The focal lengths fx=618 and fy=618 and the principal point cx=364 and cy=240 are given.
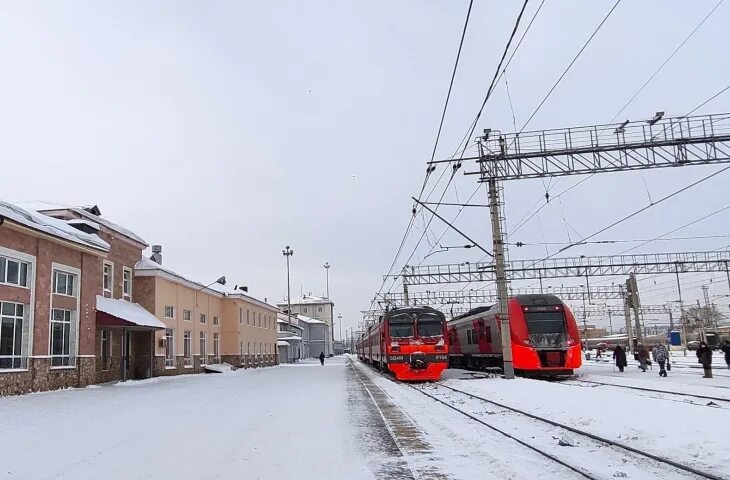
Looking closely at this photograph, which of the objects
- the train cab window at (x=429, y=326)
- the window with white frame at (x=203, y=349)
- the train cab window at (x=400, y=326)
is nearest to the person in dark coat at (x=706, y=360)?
the train cab window at (x=429, y=326)

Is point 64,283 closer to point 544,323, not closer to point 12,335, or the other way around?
point 12,335

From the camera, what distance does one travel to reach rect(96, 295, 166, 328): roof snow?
28312 millimetres

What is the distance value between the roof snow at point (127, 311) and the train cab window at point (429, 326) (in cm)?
1302

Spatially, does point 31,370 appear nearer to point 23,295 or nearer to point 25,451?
point 23,295

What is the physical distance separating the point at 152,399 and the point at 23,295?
6.53 meters

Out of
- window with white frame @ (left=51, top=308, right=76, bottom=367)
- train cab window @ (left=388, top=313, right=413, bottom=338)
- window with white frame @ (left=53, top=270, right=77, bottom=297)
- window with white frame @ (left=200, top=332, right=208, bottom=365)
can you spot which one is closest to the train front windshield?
train cab window @ (left=388, top=313, right=413, bottom=338)

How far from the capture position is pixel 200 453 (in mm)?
9391

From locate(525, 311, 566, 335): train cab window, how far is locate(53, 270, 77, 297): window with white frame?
1861 centimetres

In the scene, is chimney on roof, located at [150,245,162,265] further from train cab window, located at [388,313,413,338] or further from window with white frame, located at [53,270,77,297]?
train cab window, located at [388,313,413,338]

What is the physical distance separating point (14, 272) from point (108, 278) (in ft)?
34.2

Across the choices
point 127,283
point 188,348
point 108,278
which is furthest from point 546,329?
point 188,348

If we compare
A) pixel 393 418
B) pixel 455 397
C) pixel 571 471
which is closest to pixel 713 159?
pixel 455 397

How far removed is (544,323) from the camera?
82.1ft

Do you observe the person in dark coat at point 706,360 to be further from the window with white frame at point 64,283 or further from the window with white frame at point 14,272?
the window with white frame at point 14,272
